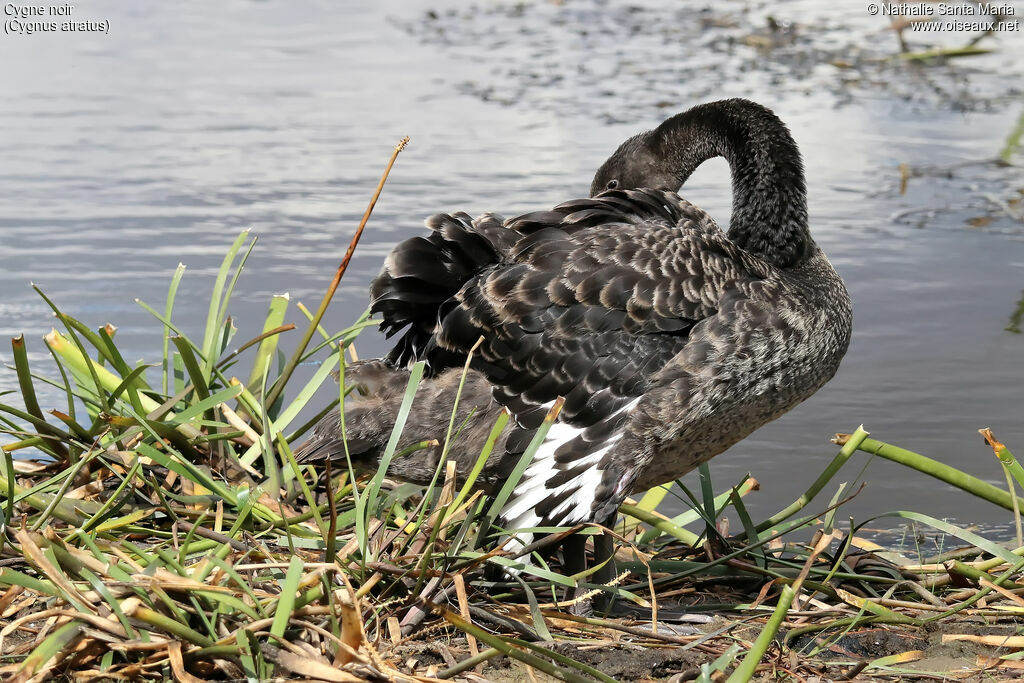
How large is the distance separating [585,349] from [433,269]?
523 mm

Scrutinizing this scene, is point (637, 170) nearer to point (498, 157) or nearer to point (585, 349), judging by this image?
point (585, 349)

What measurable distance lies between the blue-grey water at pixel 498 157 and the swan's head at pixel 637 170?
115 cm

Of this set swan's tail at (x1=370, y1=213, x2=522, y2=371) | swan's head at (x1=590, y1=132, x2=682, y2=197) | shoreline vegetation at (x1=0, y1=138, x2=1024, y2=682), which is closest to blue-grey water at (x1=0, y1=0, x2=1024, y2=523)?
shoreline vegetation at (x1=0, y1=138, x2=1024, y2=682)

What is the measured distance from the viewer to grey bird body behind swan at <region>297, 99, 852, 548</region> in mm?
3326

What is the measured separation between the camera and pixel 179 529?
122 inches

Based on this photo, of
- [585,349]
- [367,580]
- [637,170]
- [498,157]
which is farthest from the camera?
[498,157]

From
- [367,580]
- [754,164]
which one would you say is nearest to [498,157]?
[754,164]

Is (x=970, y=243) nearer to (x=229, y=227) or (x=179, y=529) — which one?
(x=229, y=227)

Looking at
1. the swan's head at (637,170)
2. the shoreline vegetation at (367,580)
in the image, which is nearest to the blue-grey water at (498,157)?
the shoreline vegetation at (367,580)

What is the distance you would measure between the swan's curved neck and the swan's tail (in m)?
1.07

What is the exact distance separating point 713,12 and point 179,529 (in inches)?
421

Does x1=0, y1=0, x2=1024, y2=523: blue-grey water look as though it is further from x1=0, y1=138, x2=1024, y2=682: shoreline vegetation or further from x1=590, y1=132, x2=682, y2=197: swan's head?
x1=590, y1=132, x2=682, y2=197: swan's head

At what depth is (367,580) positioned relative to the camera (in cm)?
270

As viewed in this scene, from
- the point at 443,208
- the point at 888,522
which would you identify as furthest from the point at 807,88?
the point at 888,522
